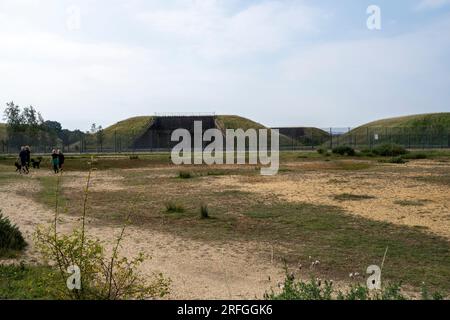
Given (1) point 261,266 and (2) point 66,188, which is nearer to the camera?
(1) point 261,266

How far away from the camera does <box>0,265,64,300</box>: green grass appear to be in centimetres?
566

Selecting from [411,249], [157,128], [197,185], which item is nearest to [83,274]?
[411,249]

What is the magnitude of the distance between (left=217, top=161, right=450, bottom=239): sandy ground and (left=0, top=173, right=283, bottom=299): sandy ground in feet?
15.8

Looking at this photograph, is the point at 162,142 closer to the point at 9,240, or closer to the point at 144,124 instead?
the point at 144,124

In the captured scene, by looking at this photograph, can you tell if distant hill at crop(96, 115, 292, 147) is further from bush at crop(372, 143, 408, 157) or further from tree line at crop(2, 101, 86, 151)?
bush at crop(372, 143, 408, 157)

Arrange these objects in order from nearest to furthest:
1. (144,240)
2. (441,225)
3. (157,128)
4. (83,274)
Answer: (83,274) → (144,240) → (441,225) → (157,128)

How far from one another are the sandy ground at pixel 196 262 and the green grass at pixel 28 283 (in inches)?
31.3

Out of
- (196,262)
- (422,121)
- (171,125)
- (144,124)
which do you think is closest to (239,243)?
(196,262)

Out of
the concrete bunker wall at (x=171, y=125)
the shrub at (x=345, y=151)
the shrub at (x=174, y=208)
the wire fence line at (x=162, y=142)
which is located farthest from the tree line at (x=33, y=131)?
the shrub at (x=174, y=208)

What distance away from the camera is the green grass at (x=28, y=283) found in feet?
18.6

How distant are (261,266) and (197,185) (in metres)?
13.0

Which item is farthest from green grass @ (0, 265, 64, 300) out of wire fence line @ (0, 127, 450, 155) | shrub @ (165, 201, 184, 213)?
wire fence line @ (0, 127, 450, 155)
